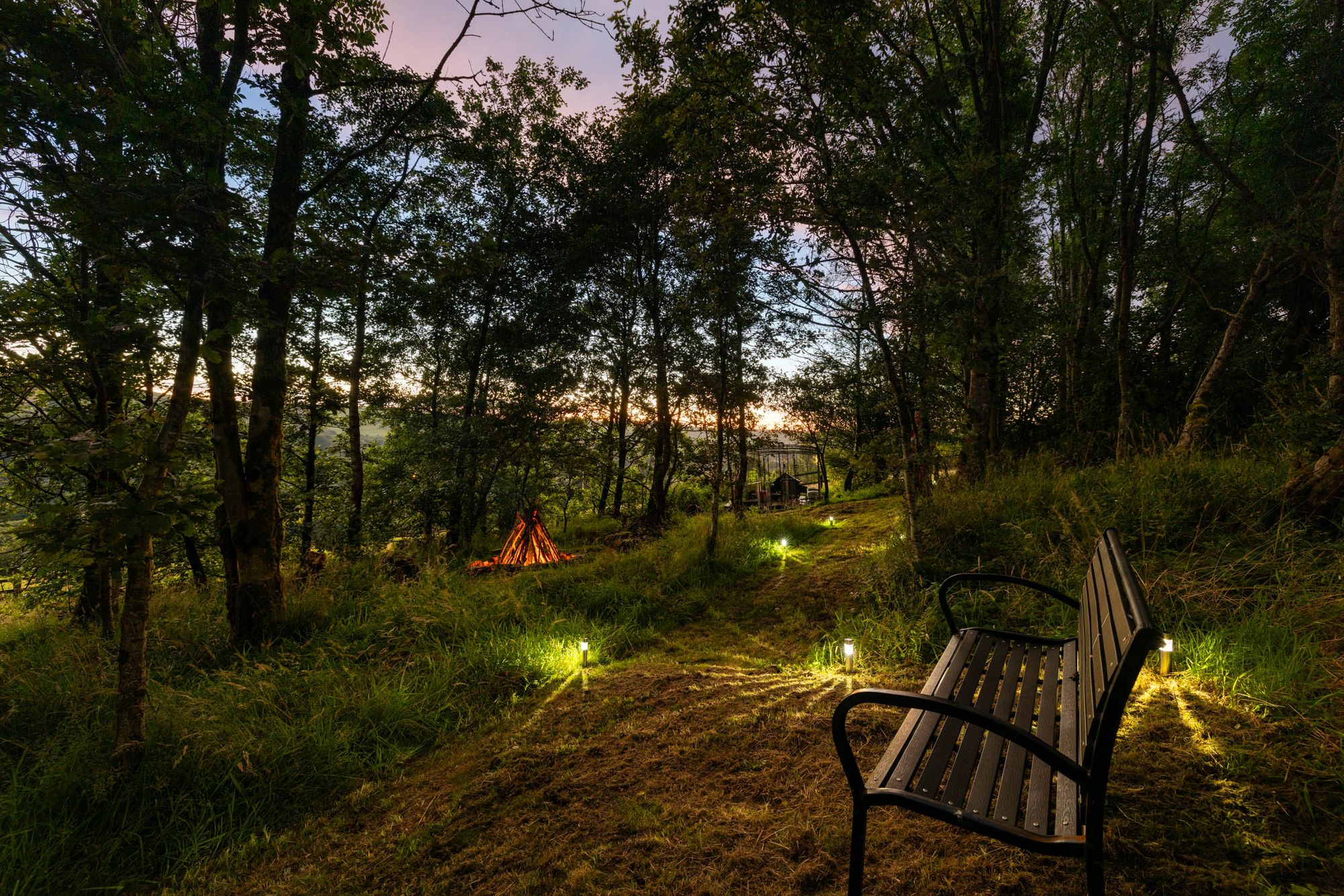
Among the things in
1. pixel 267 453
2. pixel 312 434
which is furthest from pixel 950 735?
pixel 312 434

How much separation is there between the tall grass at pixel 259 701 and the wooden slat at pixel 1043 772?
3.13 m

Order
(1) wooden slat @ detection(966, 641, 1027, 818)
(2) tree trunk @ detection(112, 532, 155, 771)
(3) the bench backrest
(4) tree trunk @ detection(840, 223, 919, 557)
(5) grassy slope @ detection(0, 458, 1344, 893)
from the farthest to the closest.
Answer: (4) tree trunk @ detection(840, 223, 919, 557) → (2) tree trunk @ detection(112, 532, 155, 771) → (5) grassy slope @ detection(0, 458, 1344, 893) → (1) wooden slat @ detection(966, 641, 1027, 818) → (3) the bench backrest

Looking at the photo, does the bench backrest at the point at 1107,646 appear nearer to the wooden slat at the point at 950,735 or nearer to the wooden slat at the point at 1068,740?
the wooden slat at the point at 1068,740

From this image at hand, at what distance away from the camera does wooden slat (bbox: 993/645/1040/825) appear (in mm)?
1270

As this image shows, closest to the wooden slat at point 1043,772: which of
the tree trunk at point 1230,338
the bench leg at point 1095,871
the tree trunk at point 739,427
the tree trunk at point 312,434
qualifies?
the bench leg at point 1095,871

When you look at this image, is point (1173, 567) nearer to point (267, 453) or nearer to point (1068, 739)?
point (1068, 739)

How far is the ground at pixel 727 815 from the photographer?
A: 159 cm

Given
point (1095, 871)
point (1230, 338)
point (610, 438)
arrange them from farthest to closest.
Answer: point (610, 438)
point (1230, 338)
point (1095, 871)

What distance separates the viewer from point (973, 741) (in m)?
1.57

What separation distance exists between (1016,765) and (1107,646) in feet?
1.54

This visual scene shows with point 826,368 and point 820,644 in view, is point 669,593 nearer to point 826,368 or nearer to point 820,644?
point 820,644

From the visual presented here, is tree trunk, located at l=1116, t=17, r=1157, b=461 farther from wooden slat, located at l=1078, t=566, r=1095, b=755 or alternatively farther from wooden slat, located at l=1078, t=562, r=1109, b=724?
wooden slat, located at l=1078, t=562, r=1109, b=724

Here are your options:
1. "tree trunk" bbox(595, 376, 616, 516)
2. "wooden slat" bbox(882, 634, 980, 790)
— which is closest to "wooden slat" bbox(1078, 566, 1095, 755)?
"wooden slat" bbox(882, 634, 980, 790)

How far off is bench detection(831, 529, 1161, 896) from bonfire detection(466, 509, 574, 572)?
6.38 meters
